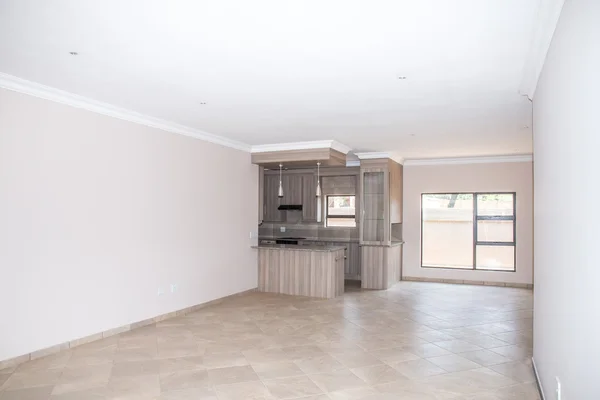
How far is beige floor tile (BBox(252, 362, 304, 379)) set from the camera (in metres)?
4.05

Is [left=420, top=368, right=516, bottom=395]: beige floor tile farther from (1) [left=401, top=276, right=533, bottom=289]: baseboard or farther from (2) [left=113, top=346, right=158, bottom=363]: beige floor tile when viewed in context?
(1) [left=401, top=276, right=533, bottom=289]: baseboard

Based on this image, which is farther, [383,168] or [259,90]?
[383,168]

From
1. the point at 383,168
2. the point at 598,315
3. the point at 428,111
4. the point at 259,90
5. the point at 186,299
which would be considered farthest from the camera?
the point at 383,168

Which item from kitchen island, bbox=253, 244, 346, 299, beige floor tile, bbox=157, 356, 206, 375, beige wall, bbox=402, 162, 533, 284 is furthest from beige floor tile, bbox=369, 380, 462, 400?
beige wall, bbox=402, 162, 533, 284

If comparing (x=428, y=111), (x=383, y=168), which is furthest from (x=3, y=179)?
(x=383, y=168)

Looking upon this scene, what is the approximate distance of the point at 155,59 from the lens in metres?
3.61

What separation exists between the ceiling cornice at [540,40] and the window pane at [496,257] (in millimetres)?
5903

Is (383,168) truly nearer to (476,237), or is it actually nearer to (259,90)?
(476,237)

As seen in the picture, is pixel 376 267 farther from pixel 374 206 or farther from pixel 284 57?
pixel 284 57

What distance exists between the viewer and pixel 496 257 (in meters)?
9.41

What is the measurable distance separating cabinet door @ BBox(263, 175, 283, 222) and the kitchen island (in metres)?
2.31

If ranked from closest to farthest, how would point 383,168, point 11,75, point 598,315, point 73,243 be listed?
point 598,315
point 11,75
point 73,243
point 383,168

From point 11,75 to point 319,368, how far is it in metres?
3.92

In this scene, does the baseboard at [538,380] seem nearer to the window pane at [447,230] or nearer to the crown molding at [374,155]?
the crown molding at [374,155]
